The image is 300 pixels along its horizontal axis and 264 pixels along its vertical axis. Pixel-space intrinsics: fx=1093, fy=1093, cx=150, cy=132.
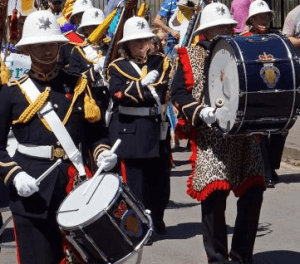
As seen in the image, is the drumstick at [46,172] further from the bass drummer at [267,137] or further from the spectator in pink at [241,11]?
the spectator in pink at [241,11]

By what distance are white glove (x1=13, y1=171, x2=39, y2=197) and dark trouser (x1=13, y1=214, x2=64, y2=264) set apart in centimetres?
22

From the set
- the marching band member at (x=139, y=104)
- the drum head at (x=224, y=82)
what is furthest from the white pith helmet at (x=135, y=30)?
the drum head at (x=224, y=82)

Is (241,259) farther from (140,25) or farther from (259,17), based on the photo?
(259,17)

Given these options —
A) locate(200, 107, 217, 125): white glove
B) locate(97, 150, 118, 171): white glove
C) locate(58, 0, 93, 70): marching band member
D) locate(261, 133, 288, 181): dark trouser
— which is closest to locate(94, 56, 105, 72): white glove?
locate(58, 0, 93, 70): marching band member

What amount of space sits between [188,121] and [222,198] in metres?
0.55

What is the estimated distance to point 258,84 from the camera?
659 cm

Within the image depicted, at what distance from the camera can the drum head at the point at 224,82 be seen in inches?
261

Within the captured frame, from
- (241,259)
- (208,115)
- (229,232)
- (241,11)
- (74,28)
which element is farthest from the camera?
(241,11)

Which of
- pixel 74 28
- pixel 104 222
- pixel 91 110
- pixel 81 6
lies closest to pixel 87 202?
pixel 104 222

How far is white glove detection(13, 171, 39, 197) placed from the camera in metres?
5.57

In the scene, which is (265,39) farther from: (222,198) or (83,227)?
(83,227)

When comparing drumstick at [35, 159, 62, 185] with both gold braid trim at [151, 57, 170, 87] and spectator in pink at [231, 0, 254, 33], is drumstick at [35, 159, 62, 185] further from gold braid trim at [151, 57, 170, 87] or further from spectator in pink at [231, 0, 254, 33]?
spectator in pink at [231, 0, 254, 33]

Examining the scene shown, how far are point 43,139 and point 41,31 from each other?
1.90 ft

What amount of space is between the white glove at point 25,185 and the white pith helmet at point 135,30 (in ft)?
9.73
